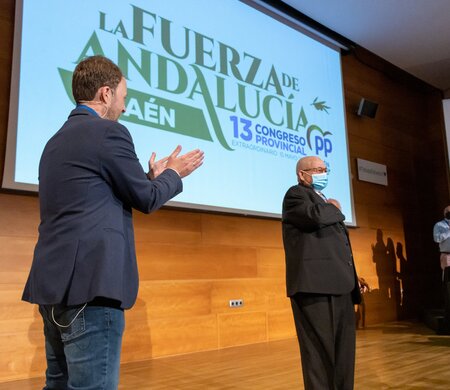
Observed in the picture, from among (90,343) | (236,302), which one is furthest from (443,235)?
(90,343)

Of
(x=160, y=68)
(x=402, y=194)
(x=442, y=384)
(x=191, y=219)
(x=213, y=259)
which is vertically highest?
(x=160, y=68)

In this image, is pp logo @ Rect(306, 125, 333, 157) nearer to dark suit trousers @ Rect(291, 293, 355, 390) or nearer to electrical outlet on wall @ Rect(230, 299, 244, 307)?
electrical outlet on wall @ Rect(230, 299, 244, 307)

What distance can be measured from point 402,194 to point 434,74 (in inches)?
67.6

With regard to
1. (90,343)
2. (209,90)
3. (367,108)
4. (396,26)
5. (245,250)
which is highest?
(396,26)

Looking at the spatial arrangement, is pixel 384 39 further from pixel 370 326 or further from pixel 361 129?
pixel 370 326

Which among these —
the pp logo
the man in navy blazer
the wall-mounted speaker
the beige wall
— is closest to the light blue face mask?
the man in navy blazer

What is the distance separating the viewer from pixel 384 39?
5297 mm

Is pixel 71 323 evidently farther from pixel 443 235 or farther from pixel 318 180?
pixel 443 235

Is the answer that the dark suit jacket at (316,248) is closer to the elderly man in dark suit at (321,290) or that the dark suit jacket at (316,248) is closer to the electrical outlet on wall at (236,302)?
the elderly man in dark suit at (321,290)

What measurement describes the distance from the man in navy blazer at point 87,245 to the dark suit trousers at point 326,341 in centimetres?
101

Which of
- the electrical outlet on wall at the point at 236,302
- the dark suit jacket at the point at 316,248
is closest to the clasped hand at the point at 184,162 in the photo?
the dark suit jacket at the point at 316,248

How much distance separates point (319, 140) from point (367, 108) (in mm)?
1229

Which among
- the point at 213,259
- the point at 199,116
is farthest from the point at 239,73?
the point at 213,259

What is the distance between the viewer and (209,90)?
356cm
